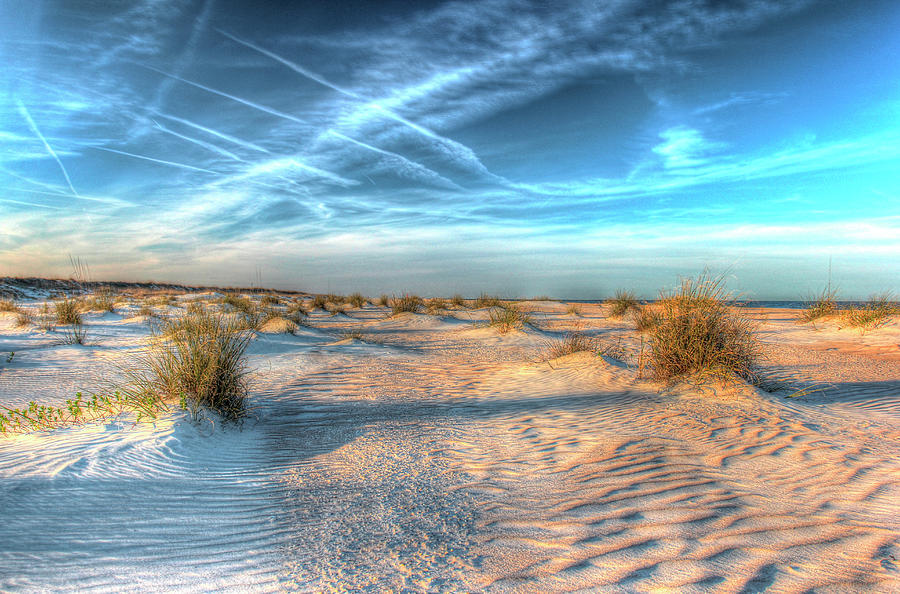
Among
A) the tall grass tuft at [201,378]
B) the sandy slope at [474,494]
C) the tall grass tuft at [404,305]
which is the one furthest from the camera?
the tall grass tuft at [404,305]

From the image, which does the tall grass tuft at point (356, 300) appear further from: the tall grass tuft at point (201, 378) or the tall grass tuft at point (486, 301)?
the tall grass tuft at point (201, 378)

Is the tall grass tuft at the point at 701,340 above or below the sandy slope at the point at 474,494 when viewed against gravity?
above

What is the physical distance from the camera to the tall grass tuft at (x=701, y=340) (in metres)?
5.93

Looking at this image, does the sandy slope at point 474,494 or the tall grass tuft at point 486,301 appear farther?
the tall grass tuft at point 486,301

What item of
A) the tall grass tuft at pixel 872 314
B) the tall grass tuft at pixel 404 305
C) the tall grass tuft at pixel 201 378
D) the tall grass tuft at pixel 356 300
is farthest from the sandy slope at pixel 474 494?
the tall grass tuft at pixel 356 300

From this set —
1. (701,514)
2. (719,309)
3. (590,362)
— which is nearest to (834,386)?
(719,309)

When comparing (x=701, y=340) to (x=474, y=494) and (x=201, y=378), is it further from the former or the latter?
(x=201, y=378)

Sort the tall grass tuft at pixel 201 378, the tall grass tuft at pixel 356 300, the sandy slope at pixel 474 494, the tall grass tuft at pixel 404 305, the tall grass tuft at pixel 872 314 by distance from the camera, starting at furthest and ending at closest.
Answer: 1. the tall grass tuft at pixel 356 300
2. the tall grass tuft at pixel 404 305
3. the tall grass tuft at pixel 872 314
4. the tall grass tuft at pixel 201 378
5. the sandy slope at pixel 474 494

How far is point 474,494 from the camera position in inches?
130

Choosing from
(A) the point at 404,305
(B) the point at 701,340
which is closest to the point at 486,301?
(A) the point at 404,305

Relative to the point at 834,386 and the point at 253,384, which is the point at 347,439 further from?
the point at 834,386

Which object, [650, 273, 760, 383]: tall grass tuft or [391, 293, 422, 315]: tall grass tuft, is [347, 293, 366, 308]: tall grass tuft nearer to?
[391, 293, 422, 315]: tall grass tuft

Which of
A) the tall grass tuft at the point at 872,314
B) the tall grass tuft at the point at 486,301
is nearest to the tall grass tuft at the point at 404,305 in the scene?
the tall grass tuft at the point at 486,301

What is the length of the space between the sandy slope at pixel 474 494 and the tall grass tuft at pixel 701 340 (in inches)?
15.0
